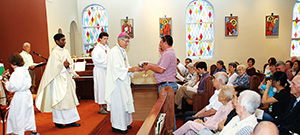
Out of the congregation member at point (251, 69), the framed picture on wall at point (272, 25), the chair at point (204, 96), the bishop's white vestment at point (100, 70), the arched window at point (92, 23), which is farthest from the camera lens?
the arched window at point (92, 23)

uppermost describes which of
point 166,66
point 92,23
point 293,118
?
point 92,23

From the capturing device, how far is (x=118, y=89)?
13.4ft

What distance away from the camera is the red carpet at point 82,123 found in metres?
4.05

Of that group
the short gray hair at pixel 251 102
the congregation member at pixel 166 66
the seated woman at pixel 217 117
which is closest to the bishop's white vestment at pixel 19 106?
the congregation member at pixel 166 66

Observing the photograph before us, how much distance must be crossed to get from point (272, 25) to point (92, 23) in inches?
330

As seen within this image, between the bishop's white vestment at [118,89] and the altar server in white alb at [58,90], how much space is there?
2.49 feet

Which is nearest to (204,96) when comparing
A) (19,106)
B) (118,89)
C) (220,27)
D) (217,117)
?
(217,117)

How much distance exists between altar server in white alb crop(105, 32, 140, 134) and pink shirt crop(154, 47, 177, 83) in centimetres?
52

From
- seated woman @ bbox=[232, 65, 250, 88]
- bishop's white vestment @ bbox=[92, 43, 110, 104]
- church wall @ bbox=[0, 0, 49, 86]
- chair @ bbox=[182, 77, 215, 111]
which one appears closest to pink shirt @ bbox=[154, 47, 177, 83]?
chair @ bbox=[182, 77, 215, 111]

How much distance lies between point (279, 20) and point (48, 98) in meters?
9.89

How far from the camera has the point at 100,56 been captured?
210 inches

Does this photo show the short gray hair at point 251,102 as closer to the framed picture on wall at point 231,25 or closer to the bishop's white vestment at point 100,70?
the bishop's white vestment at point 100,70

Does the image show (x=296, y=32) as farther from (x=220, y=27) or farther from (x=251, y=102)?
(x=251, y=102)

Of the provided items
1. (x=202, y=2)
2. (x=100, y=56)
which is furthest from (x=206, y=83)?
(x=202, y=2)
